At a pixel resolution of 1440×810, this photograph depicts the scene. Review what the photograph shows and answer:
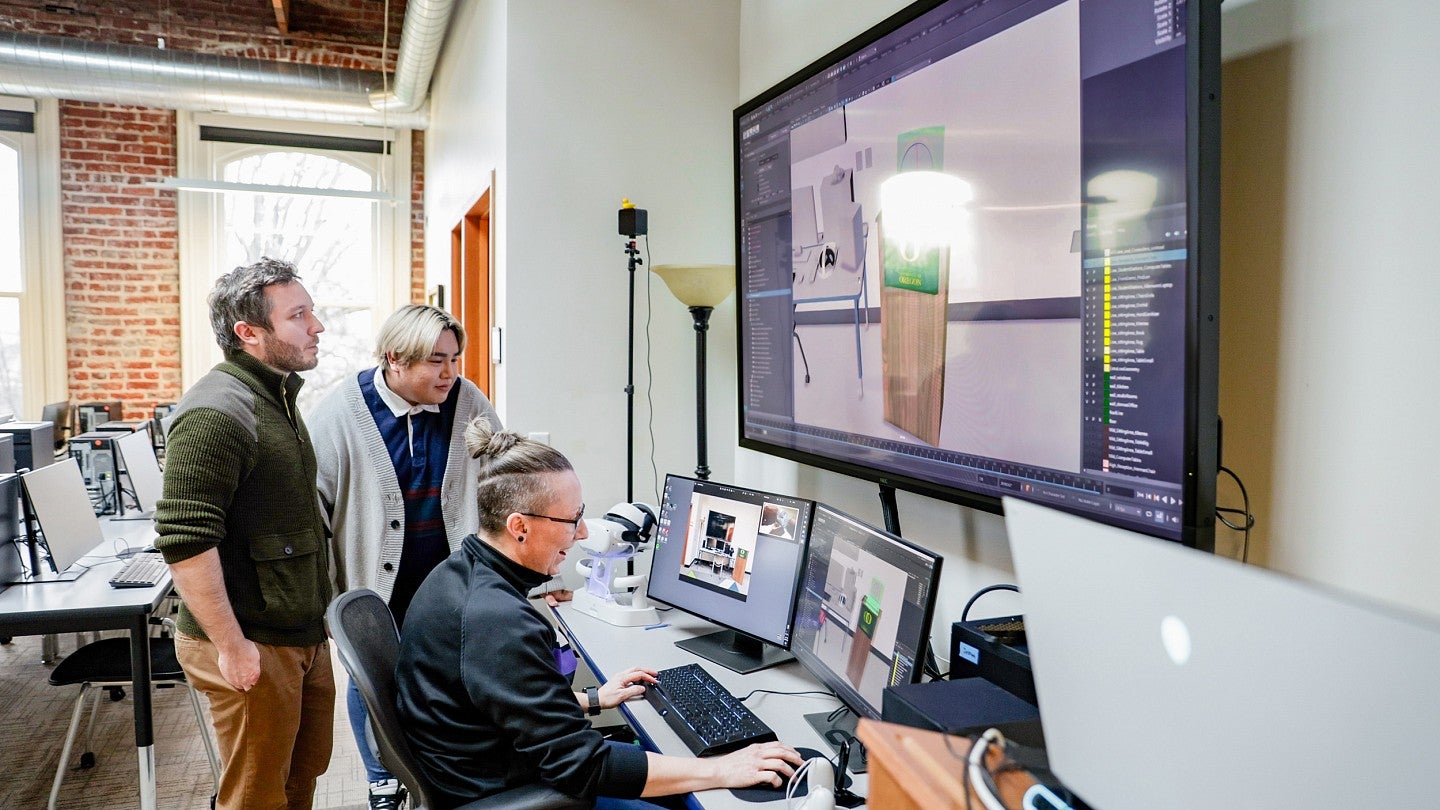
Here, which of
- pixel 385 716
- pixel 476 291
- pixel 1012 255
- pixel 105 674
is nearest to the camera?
pixel 385 716

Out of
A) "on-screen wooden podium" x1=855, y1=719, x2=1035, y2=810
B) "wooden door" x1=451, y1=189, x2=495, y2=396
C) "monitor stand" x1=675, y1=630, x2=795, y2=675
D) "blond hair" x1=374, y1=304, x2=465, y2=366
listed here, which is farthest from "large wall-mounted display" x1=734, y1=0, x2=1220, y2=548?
"wooden door" x1=451, y1=189, x2=495, y2=396

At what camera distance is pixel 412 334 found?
2287 mm

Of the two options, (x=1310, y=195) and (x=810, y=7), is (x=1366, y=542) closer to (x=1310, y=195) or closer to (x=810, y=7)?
(x=1310, y=195)

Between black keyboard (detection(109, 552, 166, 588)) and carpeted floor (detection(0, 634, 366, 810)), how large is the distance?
70cm

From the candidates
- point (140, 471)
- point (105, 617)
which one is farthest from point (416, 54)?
point (105, 617)

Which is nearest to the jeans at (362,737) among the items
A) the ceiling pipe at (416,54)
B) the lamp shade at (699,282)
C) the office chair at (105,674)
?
the office chair at (105,674)

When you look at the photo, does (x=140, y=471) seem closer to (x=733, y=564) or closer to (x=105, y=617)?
(x=105, y=617)

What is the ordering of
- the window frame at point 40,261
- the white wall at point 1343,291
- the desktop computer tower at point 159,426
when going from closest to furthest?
the white wall at point 1343,291, the desktop computer tower at point 159,426, the window frame at point 40,261

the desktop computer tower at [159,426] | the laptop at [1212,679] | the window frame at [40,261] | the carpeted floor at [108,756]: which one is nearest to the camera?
the laptop at [1212,679]

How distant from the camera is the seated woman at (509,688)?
61.0 inches

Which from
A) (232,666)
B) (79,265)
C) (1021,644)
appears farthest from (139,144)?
(1021,644)

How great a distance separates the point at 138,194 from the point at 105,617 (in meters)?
4.80

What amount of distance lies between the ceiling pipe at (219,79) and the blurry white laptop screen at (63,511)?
268 cm

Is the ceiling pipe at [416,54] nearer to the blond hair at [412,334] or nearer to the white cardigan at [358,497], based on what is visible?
the blond hair at [412,334]
